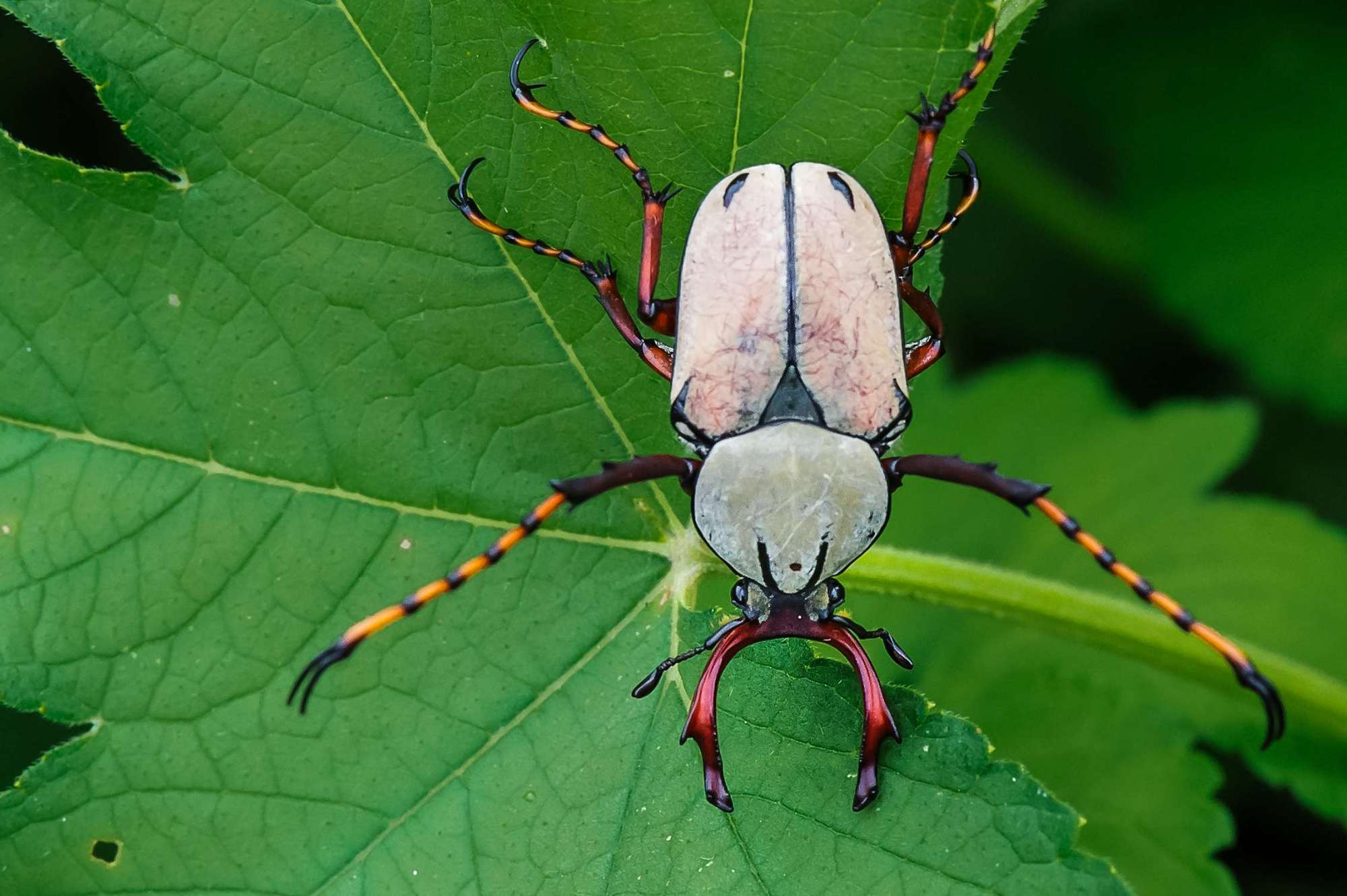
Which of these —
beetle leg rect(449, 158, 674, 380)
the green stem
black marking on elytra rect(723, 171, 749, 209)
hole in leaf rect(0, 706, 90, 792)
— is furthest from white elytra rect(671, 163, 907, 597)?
hole in leaf rect(0, 706, 90, 792)

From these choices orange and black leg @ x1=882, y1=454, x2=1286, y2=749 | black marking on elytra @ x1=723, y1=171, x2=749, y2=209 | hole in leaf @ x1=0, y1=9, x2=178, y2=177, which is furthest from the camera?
hole in leaf @ x1=0, y1=9, x2=178, y2=177

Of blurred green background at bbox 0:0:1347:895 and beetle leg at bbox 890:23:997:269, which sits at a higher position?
beetle leg at bbox 890:23:997:269

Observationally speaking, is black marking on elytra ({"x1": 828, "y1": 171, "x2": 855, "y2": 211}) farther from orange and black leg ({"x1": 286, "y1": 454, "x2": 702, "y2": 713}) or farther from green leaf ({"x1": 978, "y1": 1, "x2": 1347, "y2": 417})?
green leaf ({"x1": 978, "y1": 1, "x2": 1347, "y2": 417})

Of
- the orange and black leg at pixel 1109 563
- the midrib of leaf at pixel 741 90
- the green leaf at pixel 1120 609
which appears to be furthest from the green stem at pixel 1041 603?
the midrib of leaf at pixel 741 90

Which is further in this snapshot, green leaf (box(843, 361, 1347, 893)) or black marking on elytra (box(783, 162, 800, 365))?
green leaf (box(843, 361, 1347, 893))

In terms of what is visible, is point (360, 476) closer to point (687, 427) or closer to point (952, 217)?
point (687, 427)
